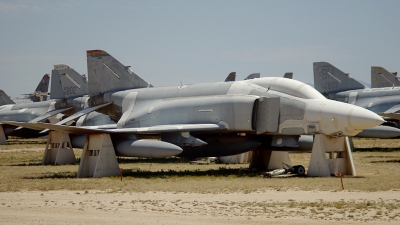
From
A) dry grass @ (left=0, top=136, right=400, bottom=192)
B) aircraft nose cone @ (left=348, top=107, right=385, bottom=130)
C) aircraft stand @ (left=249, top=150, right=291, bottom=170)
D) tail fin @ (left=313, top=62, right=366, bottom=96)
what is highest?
tail fin @ (left=313, top=62, right=366, bottom=96)

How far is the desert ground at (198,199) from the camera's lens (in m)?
12.9

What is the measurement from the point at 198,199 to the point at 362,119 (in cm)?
734

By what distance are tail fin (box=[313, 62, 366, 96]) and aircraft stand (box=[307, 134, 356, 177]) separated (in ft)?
75.9

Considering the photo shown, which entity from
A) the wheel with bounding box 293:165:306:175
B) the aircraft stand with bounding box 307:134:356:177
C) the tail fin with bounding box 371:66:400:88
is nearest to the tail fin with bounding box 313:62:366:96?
the tail fin with bounding box 371:66:400:88

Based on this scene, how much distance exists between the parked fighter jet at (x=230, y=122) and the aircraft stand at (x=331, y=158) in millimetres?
34

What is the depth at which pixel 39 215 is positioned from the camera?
44.1ft

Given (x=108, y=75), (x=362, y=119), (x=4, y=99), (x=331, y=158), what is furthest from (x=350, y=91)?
(x=4, y=99)

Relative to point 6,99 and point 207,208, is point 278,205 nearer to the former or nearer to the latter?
point 207,208

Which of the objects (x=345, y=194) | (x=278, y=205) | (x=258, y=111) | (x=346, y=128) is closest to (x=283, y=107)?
(x=258, y=111)

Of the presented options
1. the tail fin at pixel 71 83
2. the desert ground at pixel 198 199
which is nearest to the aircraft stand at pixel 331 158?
the desert ground at pixel 198 199

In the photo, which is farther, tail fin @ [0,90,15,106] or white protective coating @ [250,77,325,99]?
tail fin @ [0,90,15,106]

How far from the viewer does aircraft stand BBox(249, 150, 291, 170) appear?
81.8 ft

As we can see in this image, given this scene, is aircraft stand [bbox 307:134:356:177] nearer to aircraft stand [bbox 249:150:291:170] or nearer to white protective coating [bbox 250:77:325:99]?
white protective coating [bbox 250:77:325:99]

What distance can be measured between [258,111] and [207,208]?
28.4ft
